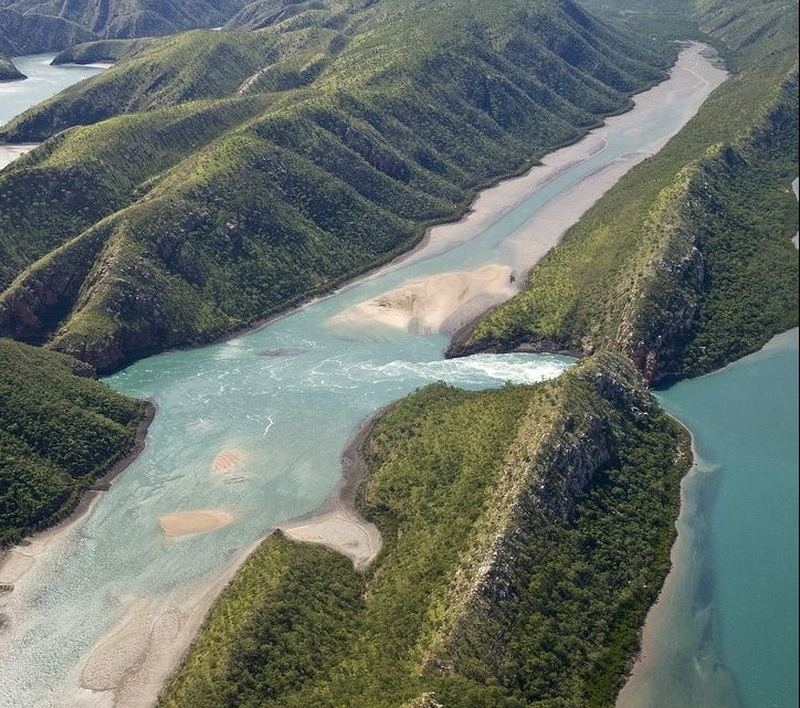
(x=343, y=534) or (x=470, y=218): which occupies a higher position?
(x=470, y=218)

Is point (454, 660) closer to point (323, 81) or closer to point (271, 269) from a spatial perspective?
point (271, 269)

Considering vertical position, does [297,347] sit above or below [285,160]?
below

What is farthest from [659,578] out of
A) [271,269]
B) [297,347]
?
[271,269]

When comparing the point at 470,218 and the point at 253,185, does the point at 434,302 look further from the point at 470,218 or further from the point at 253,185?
the point at 253,185

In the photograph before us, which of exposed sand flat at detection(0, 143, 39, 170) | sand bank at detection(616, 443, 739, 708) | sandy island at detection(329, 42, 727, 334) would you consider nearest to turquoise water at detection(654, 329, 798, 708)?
sand bank at detection(616, 443, 739, 708)

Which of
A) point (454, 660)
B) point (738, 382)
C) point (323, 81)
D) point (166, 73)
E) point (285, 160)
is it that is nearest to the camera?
point (454, 660)

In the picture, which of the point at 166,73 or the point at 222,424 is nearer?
the point at 222,424

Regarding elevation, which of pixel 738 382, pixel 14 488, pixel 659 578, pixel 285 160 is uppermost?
pixel 285 160

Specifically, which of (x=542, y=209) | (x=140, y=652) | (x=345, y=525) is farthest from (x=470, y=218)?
(x=140, y=652)

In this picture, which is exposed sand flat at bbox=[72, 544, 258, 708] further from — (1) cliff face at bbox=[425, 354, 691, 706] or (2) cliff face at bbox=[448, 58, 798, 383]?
(2) cliff face at bbox=[448, 58, 798, 383]
